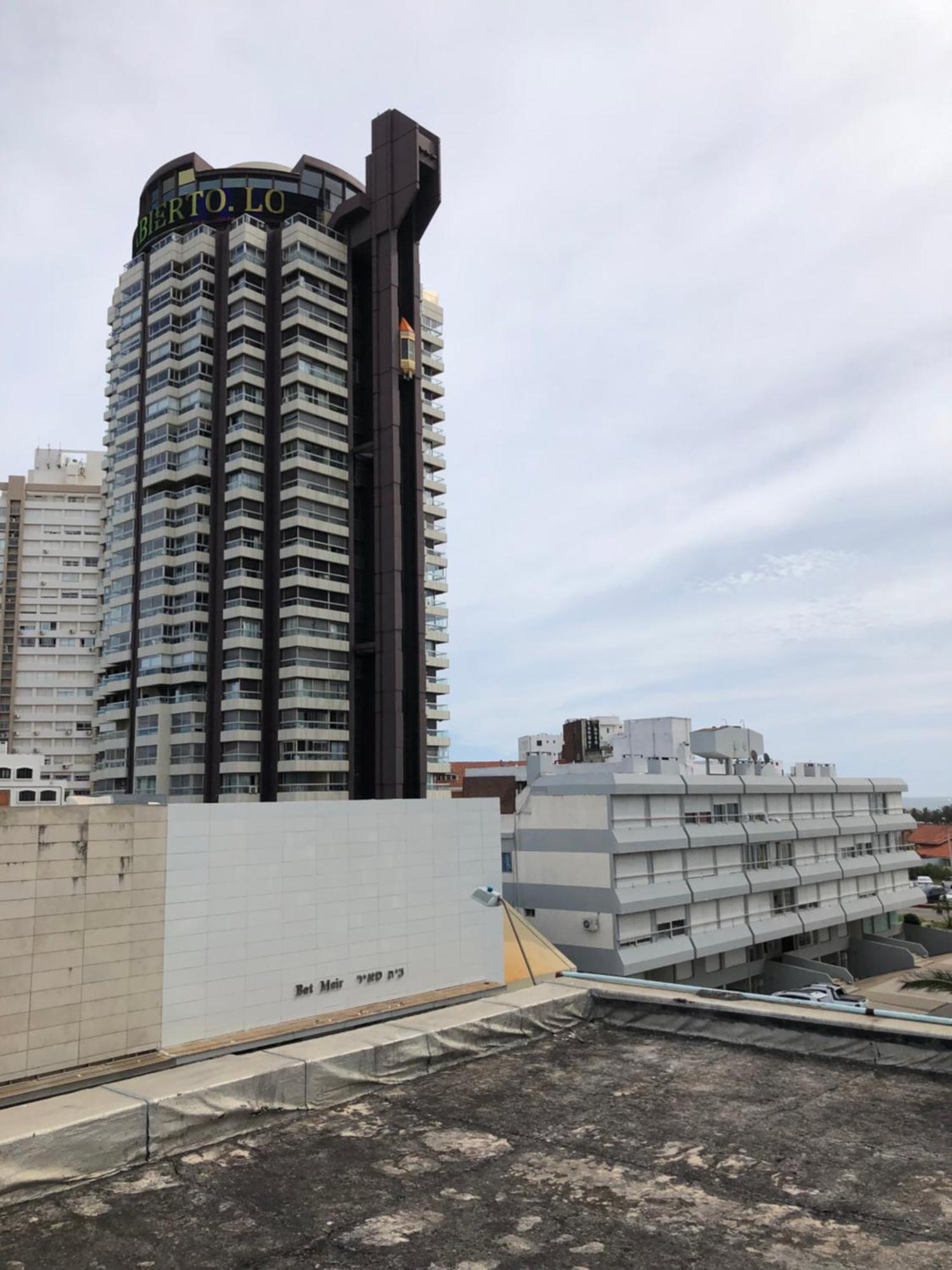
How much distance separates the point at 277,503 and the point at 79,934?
62215mm

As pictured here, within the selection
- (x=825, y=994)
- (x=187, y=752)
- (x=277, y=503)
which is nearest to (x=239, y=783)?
(x=187, y=752)

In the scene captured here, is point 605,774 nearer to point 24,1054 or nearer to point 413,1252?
point 24,1054

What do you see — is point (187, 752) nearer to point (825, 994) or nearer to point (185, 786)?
point (185, 786)

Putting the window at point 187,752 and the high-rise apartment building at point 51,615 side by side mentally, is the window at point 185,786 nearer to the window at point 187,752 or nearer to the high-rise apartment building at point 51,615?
the window at point 187,752

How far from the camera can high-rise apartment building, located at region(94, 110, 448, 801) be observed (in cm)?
7694

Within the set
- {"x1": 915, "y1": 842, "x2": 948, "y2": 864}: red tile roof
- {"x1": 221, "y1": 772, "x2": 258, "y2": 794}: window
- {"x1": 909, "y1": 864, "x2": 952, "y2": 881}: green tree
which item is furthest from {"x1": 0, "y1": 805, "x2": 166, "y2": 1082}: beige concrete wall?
{"x1": 915, "y1": 842, "x2": 948, "y2": 864}: red tile roof

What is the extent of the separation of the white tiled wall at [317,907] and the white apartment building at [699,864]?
56.1 ft

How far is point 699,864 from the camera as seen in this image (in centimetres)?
5731

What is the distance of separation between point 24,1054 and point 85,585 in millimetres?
131676

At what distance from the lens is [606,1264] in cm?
628

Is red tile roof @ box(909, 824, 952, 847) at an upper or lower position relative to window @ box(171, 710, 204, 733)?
lower

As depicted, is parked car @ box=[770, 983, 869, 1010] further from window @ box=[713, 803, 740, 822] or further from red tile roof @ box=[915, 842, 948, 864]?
red tile roof @ box=[915, 842, 948, 864]

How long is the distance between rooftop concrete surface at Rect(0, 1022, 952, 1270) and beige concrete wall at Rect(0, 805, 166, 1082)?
13864mm

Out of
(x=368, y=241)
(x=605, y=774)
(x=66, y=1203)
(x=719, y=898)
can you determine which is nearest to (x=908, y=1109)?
(x=66, y=1203)
